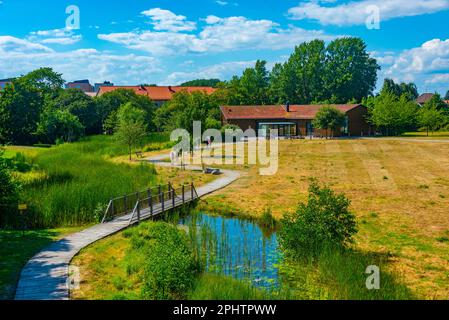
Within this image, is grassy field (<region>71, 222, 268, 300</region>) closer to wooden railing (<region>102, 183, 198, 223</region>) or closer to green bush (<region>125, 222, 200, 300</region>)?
green bush (<region>125, 222, 200, 300</region>)

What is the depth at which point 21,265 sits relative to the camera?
1059 centimetres

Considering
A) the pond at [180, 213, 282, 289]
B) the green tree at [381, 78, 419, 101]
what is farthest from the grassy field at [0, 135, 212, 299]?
the green tree at [381, 78, 419, 101]

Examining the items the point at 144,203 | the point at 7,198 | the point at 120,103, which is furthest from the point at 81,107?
the point at 7,198

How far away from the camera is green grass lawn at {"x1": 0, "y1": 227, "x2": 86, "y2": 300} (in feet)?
31.1

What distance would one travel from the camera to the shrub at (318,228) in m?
11.6

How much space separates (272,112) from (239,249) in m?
49.4

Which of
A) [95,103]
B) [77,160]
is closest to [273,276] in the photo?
[77,160]

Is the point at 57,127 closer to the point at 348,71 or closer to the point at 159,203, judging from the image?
the point at 159,203

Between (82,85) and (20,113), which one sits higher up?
(82,85)

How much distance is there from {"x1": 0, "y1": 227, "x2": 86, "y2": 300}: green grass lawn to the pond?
4491 mm

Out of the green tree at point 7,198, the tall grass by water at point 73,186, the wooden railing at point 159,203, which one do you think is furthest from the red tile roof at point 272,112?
the green tree at point 7,198

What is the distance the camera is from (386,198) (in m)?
19.6
